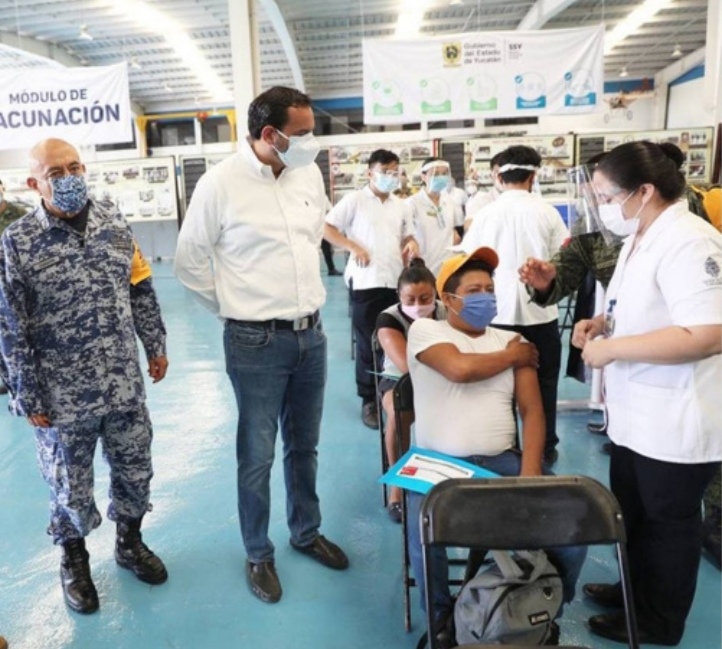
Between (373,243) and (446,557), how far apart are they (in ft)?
6.97

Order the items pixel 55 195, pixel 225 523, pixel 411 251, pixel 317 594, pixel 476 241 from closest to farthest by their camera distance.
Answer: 1. pixel 55 195
2. pixel 317 594
3. pixel 225 523
4. pixel 476 241
5. pixel 411 251

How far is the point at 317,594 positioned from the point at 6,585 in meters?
1.13

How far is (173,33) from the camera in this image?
9.77 metres

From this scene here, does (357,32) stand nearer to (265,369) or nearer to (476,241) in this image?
(476,241)

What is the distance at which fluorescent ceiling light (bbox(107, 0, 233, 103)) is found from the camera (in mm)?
8578

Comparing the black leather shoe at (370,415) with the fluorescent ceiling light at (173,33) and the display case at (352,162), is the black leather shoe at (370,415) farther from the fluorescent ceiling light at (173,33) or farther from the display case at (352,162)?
the fluorescent ceiling light at (173,33)

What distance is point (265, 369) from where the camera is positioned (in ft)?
6.15

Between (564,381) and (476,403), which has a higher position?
(476,403)

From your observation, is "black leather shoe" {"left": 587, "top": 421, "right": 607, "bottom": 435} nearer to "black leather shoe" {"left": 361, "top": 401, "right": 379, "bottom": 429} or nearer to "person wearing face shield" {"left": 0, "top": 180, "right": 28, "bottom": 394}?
"black leather shoe" {"left": 361, "top": 401, "right": 379, "bottom": 429}

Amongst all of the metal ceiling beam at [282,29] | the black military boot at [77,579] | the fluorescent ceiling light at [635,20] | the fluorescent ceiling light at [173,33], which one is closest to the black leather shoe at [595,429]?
the black military boot at [77,579]

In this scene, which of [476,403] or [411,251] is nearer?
[476,403]

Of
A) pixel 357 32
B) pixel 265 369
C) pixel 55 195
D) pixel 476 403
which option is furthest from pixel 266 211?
pixel 357 32

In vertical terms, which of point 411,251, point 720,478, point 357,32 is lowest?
point 720,478

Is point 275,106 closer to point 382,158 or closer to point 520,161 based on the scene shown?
point 520,161
